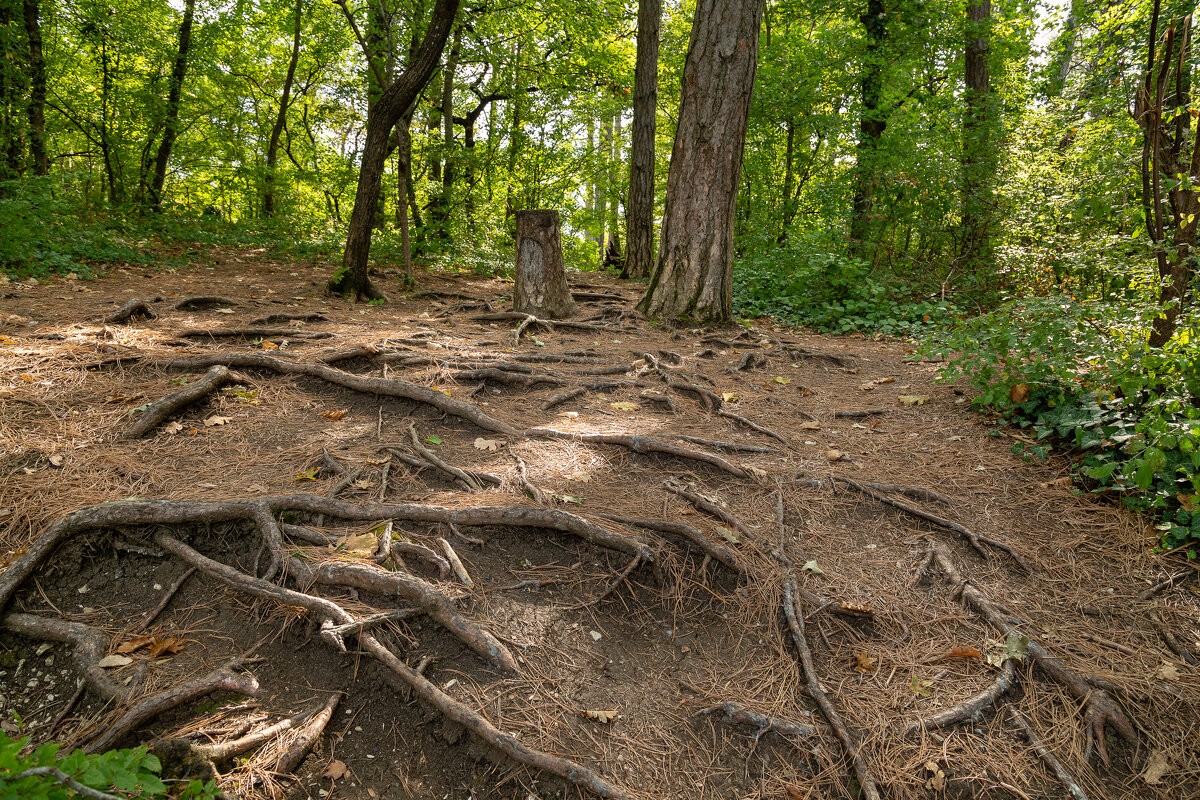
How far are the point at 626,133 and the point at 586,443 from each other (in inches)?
1063

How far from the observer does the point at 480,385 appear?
482cm

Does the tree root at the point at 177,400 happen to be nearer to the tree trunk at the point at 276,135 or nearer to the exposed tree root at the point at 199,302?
the exposed tree root at the point at 199,302

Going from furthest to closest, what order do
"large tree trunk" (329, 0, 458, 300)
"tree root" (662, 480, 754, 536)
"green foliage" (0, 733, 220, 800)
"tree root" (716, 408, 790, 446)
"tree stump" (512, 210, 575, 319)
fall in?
"large tree trunk" (329, 0, 458, 300) → "tree stump" (512, 210, 575, 319) → "tree root" (716, 408, 790, 446) → "tree root" (662, 480, 754, 536) → "green foliage" (0, 733, 220, 800)

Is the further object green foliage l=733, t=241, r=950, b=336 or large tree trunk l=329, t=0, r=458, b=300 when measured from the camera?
green foliage l=733, t=241, r=950, b=336

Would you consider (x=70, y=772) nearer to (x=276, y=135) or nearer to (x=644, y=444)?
(x=644, y=444)

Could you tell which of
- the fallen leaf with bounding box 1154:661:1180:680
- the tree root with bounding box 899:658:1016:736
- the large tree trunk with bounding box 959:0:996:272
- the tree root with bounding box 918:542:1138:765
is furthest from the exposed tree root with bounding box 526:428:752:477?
the large tree trunk with bounding box 959:0:996:272

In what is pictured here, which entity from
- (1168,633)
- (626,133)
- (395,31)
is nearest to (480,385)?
(1168,633)

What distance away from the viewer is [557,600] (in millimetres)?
2744

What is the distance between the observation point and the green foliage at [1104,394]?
308 cm

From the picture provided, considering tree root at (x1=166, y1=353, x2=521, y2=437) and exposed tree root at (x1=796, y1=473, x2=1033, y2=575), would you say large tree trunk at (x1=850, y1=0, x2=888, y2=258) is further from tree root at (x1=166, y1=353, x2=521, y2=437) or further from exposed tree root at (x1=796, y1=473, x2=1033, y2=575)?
tree root at (x1=166, y1=353, x2=521, y2=437)

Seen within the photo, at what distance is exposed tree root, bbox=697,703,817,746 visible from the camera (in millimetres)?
2303

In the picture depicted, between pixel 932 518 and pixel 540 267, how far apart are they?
550 centimetres

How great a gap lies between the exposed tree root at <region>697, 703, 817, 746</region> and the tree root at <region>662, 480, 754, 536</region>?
0.97 meters

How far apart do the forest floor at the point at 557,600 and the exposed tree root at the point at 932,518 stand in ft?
0.06
